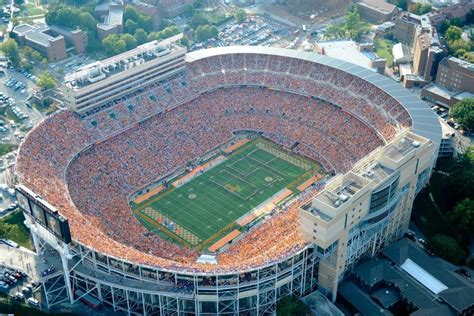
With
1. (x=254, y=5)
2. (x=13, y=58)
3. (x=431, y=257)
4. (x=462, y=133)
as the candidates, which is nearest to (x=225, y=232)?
(x=431, y=257)

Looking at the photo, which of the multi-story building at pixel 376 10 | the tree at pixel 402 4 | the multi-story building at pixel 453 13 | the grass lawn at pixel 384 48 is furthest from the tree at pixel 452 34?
the tree at pixel 402 4

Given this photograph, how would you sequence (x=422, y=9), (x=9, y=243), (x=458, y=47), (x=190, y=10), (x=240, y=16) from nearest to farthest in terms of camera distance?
(x=9, y=243)
(x=458, y=47)
(x=422, y=9)
(x=240, y=16)
(x=190, y=10)

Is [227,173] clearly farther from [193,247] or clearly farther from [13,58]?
[13,58]

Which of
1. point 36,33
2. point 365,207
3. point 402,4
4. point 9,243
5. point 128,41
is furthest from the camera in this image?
point 402,4

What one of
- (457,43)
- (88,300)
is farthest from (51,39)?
(457,43)

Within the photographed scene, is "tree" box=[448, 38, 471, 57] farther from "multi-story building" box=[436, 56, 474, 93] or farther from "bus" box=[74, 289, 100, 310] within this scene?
"bus" box=[74, 289, 100, 310]

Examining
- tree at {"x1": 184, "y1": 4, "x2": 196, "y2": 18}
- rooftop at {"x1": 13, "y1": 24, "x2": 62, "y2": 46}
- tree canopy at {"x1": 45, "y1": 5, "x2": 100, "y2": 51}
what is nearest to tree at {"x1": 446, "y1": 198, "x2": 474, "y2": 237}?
tree canopy at {"x1": 45, "y1": 5, "x2": 100, "y2": 51}

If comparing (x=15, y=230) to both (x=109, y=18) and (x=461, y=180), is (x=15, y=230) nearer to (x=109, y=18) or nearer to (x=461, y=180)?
(x=461, y=180)

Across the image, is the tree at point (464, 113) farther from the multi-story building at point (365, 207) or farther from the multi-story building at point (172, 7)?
the multi-story building at point (172, 7)
